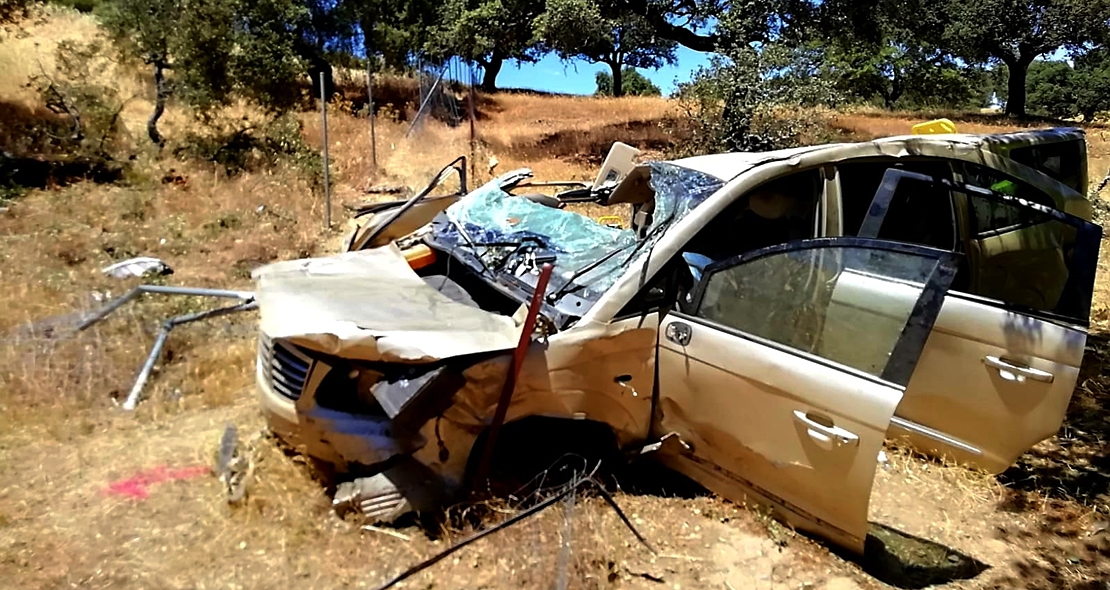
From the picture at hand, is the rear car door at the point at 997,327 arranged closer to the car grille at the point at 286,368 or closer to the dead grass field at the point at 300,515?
the dead grass field at the point at 300,515

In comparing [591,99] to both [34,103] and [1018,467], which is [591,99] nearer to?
[34,103]

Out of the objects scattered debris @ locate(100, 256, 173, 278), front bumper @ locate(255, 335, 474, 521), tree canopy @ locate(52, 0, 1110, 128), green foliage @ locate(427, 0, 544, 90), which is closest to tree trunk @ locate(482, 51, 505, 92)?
tree canopy @ locate(52, 0, 1110, 128)

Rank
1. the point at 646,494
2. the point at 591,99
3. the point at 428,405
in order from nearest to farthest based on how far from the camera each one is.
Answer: the point at 428,405 → the point at 646,494 → the point at 591,99

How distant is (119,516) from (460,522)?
159cm

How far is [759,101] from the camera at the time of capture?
38.3 feet

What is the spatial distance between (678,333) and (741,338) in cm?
28

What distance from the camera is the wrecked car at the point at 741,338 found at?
3.10 m

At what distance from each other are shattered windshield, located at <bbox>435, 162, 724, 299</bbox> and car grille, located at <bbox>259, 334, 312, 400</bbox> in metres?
1.06

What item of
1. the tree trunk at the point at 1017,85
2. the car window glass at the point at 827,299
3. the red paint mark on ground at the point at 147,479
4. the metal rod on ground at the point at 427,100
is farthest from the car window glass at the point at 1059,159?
the tree trunk at the point at 1017,85

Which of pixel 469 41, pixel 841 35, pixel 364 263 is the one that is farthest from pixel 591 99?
pixel 364 263

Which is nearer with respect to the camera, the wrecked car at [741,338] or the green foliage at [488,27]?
the wrecked car at [741,338]

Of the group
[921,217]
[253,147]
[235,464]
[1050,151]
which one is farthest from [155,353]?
[253,147]

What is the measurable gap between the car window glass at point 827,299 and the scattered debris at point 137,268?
20.2ft

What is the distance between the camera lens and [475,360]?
127 inches
